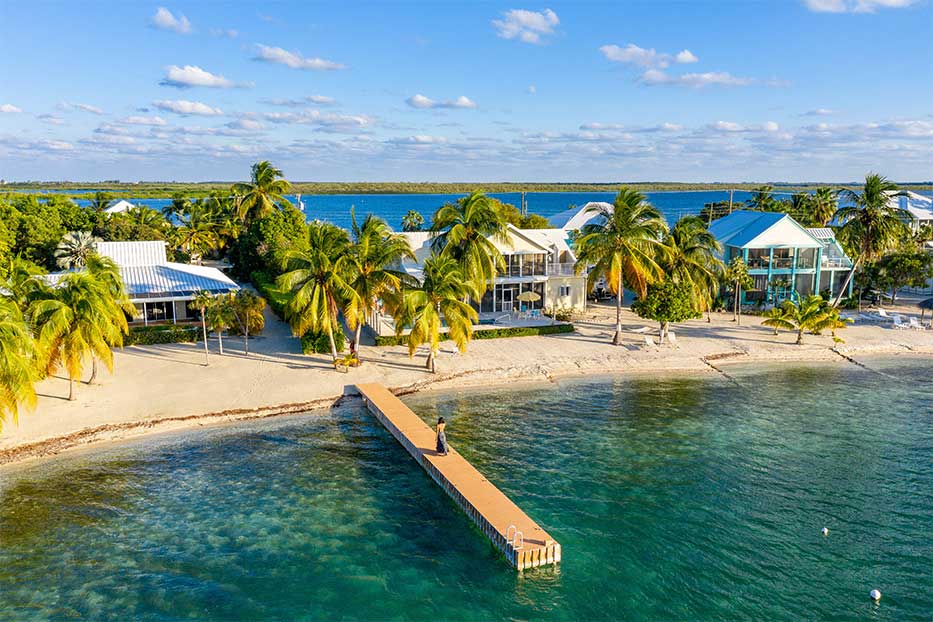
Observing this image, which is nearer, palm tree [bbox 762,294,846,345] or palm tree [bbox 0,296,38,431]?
palm tree [bbox 0,296,38,431]

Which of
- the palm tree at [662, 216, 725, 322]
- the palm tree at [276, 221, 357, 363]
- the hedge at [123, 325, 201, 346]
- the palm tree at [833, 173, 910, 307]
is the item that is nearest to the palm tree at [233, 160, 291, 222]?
the hedge at [123, 325, 201, 346]

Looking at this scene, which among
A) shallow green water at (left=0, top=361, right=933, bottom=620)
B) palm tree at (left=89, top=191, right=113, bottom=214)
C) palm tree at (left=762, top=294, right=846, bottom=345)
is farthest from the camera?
palm tree at (left=89, top=191, right=113, bottom=214)

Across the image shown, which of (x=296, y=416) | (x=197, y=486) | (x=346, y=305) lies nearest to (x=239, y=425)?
(x=296, y=416)

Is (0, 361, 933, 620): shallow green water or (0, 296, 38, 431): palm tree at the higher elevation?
(0, 296, 38, 431): palm tree

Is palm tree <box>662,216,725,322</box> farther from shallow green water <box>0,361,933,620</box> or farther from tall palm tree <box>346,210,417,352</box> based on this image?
tall palm tree <box>346,210,417,352</box>

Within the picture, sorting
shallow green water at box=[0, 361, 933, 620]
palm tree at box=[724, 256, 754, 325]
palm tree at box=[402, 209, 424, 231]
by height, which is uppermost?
palm tree at box=[402, 209, 424, 231]

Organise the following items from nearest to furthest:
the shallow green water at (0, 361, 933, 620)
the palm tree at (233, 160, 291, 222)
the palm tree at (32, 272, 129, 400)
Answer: the shallow green water at (0, 361, 933, 620) < the palm tree at (32, 272, 129, 400) < the palm tree at (233, 160, 291, 222)

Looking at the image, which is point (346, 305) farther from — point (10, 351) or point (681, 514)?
point (681, 514)

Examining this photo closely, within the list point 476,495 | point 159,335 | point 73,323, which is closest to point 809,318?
point 476,495
